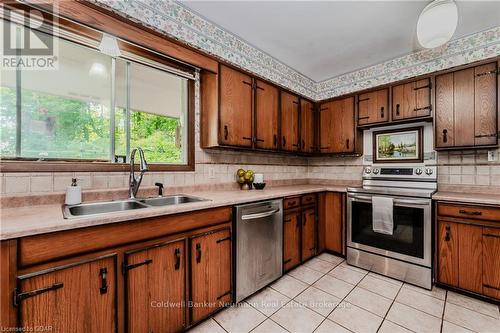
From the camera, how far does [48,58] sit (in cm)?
165

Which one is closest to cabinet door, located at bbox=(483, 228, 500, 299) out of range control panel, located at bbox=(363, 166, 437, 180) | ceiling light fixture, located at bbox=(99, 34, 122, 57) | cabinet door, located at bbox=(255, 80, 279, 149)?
range control panel, located at bbox=(363, 166, 437, 180)

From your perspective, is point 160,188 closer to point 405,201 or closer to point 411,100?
point 405,201

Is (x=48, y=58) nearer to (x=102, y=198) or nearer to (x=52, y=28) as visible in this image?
(x=52, y=28)

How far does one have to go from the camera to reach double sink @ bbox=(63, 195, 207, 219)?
1.50 m

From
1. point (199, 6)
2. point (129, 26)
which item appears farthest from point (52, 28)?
point (199, 6)

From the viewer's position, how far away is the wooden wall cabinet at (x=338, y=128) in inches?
125

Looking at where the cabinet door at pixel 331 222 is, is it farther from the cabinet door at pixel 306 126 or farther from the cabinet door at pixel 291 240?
the cabinet door at pixel 306 126

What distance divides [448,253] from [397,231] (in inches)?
17.0

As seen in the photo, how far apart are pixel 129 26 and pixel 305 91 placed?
2625 mm

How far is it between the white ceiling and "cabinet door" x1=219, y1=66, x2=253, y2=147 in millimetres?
519

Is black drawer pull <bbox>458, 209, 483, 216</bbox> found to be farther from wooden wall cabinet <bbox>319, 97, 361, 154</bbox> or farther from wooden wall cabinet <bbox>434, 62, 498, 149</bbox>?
wooden wall cabinet <bbox>319, 97, 361, 154</bbox>

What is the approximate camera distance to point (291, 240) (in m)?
2.52

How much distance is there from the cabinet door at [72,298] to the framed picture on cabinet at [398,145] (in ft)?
10.7

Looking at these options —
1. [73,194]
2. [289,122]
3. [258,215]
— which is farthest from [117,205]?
[289,122]
